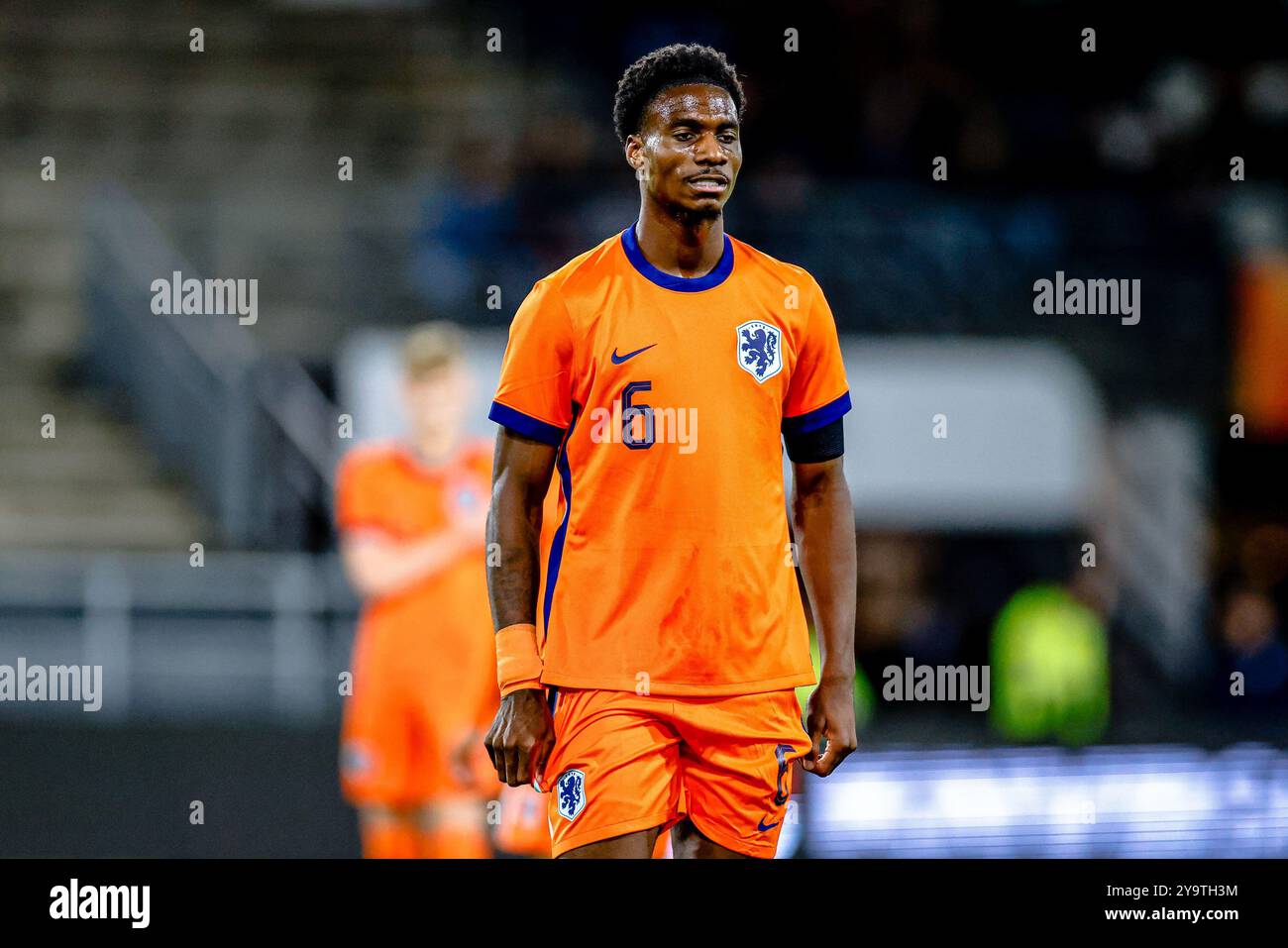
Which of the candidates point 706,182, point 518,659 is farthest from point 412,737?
point 706,182

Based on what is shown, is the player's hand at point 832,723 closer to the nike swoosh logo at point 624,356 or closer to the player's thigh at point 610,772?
the player's thigh at point 610,772

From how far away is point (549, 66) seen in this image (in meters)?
12.2

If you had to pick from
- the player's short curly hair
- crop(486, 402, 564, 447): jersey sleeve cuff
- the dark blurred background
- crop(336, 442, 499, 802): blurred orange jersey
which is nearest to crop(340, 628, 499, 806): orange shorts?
crop(336, 442, 499, 802): blurred orange jersey

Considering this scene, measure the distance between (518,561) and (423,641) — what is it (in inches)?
103

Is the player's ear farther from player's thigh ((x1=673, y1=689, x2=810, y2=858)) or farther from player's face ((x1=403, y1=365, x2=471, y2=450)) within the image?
A: player's face ((x1=403, y1=365, x2=471, y2=450))

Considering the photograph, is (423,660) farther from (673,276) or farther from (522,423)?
(673,276)

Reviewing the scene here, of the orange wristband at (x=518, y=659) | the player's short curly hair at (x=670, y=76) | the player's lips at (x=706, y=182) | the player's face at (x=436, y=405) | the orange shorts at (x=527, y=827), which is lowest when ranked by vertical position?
the orange shorts at (x=527, y=827)

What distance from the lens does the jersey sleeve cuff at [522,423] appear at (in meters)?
Result: 3.75

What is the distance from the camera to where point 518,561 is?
12.3ft

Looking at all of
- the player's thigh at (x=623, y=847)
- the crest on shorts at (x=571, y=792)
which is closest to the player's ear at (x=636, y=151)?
the crest on shorts at (x=571, y=792)

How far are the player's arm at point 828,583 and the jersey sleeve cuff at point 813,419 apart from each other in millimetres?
26

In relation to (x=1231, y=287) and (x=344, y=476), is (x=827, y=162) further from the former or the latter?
(x=344, y=476)

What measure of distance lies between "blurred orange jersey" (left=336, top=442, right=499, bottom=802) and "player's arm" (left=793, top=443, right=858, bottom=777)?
2.44m
